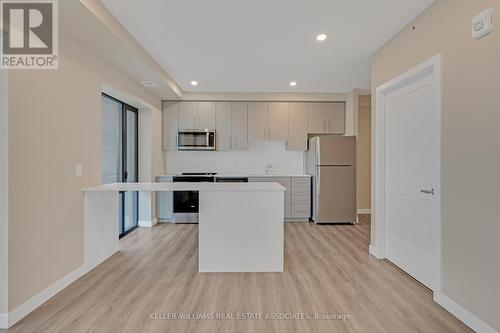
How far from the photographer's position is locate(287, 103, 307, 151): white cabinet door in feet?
17.8

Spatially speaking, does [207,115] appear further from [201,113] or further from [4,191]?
[4,191]

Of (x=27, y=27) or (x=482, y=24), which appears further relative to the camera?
(x=27, y=27)

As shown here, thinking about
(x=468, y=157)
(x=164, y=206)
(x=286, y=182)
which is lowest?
(x=164, y=206)

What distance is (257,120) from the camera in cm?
540

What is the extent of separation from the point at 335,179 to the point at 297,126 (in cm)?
136

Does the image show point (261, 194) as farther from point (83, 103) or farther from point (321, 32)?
point (83, 103)

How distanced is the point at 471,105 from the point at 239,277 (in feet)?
8.18

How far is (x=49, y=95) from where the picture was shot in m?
2.27

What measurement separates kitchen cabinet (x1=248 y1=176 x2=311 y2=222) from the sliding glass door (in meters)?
2.68

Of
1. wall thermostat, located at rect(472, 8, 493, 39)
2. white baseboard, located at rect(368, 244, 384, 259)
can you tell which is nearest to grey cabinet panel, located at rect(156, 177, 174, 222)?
white baseboard, located at rect(368, 244, 384, 259)

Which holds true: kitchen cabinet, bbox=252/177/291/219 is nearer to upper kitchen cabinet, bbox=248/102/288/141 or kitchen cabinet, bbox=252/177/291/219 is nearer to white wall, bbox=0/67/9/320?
upper kitchen cabinet, bbox=248/102/288/141

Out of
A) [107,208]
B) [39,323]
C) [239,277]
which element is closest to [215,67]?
[107,208]

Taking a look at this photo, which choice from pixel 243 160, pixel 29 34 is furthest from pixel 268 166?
pixel 29 34

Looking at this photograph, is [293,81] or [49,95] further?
[293,81]
